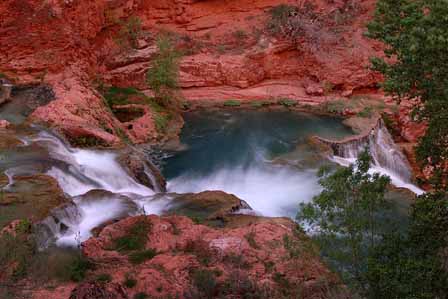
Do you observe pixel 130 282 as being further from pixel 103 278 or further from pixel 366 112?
pixel 366 112

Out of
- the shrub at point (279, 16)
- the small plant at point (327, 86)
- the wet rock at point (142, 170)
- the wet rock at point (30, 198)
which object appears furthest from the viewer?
the shrub at point (279, 16)

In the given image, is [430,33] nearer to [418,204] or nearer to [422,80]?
[422,80]

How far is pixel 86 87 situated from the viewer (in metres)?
21.5

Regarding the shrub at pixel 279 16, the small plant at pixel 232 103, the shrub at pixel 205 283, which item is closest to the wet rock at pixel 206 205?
the shrub at pixel 205 283

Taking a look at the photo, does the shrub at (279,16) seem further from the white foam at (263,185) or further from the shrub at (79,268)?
the shrub at (79,268)

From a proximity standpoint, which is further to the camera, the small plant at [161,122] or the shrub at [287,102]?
the shrub at [287,102]

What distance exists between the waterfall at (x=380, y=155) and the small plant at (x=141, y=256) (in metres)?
10.8

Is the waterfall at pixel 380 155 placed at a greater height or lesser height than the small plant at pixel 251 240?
lesser

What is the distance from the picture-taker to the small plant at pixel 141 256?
986cm

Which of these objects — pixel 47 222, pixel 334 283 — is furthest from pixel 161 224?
pixel 334 283

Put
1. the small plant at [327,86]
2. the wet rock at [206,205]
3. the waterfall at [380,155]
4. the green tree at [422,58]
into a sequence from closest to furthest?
the green tree at [422,58]
the wet rock at [206,205]
the waterfall at [380,155]
the small plant at [327,86]

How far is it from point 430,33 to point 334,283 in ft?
15.4

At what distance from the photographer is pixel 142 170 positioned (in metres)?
16.6

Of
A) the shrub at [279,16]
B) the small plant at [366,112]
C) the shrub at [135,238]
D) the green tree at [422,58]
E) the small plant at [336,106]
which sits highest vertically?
the green tree at [422,58]
